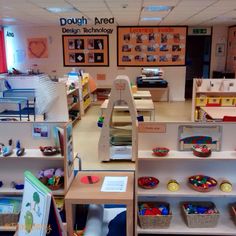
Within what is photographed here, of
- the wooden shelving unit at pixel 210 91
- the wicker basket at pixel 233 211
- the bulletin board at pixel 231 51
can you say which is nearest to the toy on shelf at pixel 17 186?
the wicker basket at pixel 233 211

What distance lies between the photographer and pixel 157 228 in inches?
94.5

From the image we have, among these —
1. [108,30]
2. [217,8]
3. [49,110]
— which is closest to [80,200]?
[49,110]

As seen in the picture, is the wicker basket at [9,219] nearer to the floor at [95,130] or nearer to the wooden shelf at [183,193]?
the wooden shelf at [183,193]

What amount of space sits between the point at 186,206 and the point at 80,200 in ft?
3.31

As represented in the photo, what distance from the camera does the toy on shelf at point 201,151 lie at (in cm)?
226

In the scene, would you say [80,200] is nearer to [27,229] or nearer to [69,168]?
[69,168]

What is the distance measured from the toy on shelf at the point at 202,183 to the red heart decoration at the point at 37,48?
7.39m

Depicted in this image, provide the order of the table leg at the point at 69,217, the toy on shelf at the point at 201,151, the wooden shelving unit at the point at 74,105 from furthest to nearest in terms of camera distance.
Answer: the wooden shelving unit at the point at 74,105 < the toy on shelf at the point at 201,151 < the table leg at the point at 69,217

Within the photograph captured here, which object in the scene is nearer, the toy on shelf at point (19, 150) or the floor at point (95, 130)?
the toy on shelf at point (19, 150)

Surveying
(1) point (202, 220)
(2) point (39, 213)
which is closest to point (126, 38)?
(1) point (202, 220)

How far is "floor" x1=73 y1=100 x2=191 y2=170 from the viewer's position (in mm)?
4160

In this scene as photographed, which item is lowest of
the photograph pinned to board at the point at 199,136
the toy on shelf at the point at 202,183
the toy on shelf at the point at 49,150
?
the toy on shelf at the point at 202,183

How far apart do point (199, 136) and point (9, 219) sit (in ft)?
5.64

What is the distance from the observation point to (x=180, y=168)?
2506 mm
